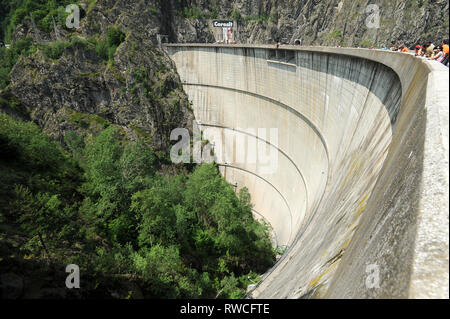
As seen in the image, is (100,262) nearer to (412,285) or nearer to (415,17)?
(412,285)

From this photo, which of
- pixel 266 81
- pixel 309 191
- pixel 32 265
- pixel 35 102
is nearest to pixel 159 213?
pixel 32 265

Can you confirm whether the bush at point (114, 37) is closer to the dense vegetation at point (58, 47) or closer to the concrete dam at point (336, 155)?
the dense vegetation at point (58, 47)

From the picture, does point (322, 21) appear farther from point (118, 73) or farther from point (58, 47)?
point (58, 47)

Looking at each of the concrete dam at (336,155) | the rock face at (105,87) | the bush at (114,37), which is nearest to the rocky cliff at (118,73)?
the rock face at (105,87)

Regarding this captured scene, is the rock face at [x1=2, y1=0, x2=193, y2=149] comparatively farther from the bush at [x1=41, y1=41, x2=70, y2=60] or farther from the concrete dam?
the concrete dam

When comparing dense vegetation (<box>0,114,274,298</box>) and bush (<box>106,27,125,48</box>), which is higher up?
bush (<box>106,27,125,48</box>)

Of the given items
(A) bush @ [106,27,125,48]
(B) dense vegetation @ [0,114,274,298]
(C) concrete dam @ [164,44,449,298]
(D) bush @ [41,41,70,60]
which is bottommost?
(B) dense vegetation @ [0,114,274,298]

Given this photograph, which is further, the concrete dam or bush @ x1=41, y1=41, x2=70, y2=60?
bush @ x1=41, y1=41, x2=70, y2=60

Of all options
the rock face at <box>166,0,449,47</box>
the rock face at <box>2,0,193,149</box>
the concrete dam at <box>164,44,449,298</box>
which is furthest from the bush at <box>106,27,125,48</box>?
the rock face at <box>166,0,449,47</box>
